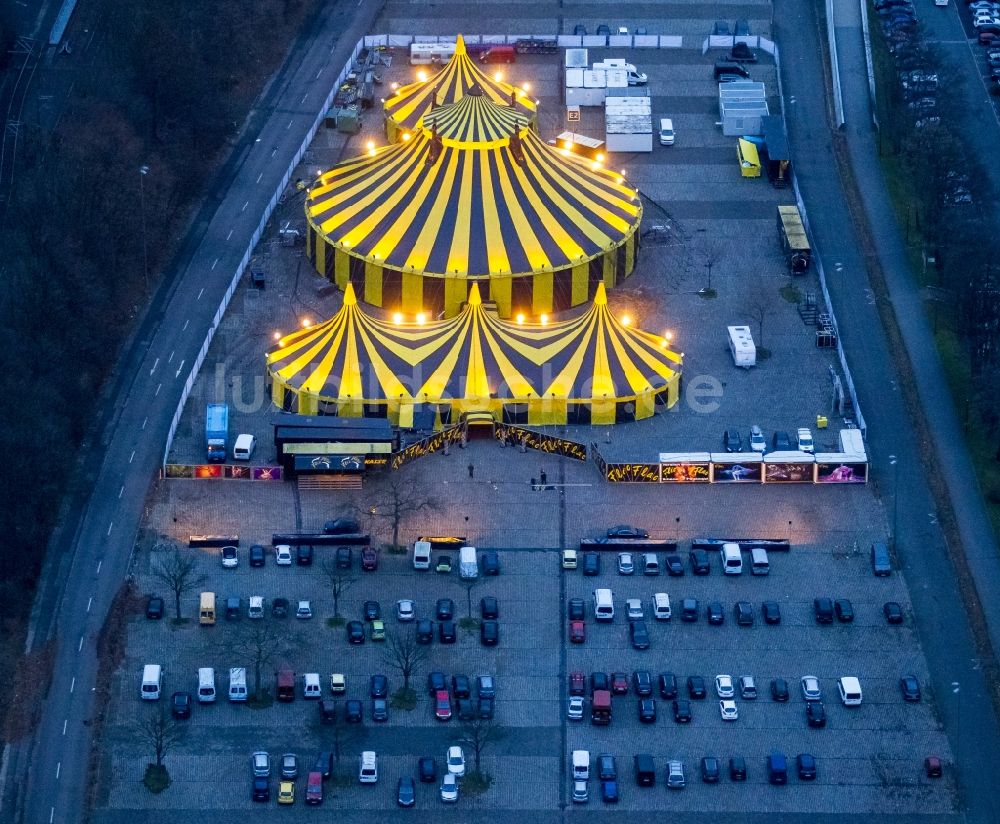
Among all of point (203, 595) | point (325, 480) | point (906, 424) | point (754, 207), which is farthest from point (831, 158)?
point (203, 595)

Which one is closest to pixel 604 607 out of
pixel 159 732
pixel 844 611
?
pixel 844 611

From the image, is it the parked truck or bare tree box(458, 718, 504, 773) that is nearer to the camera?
bare tree box(458, 718, 504, 773)

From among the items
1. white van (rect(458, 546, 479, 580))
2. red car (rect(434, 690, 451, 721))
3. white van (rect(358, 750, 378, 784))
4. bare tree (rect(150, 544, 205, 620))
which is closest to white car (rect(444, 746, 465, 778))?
red car (rect(434, 690, 451, 721))

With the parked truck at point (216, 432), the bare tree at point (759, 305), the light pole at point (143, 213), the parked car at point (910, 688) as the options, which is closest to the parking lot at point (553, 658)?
the parked car at point (910, 688)

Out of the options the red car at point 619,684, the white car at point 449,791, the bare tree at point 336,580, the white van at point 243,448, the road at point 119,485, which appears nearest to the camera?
the white car at point 449,791

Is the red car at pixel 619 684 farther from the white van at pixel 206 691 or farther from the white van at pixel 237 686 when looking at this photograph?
the white van at pixel 206 691

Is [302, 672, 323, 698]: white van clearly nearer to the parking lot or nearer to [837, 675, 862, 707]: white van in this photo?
the parking lot
